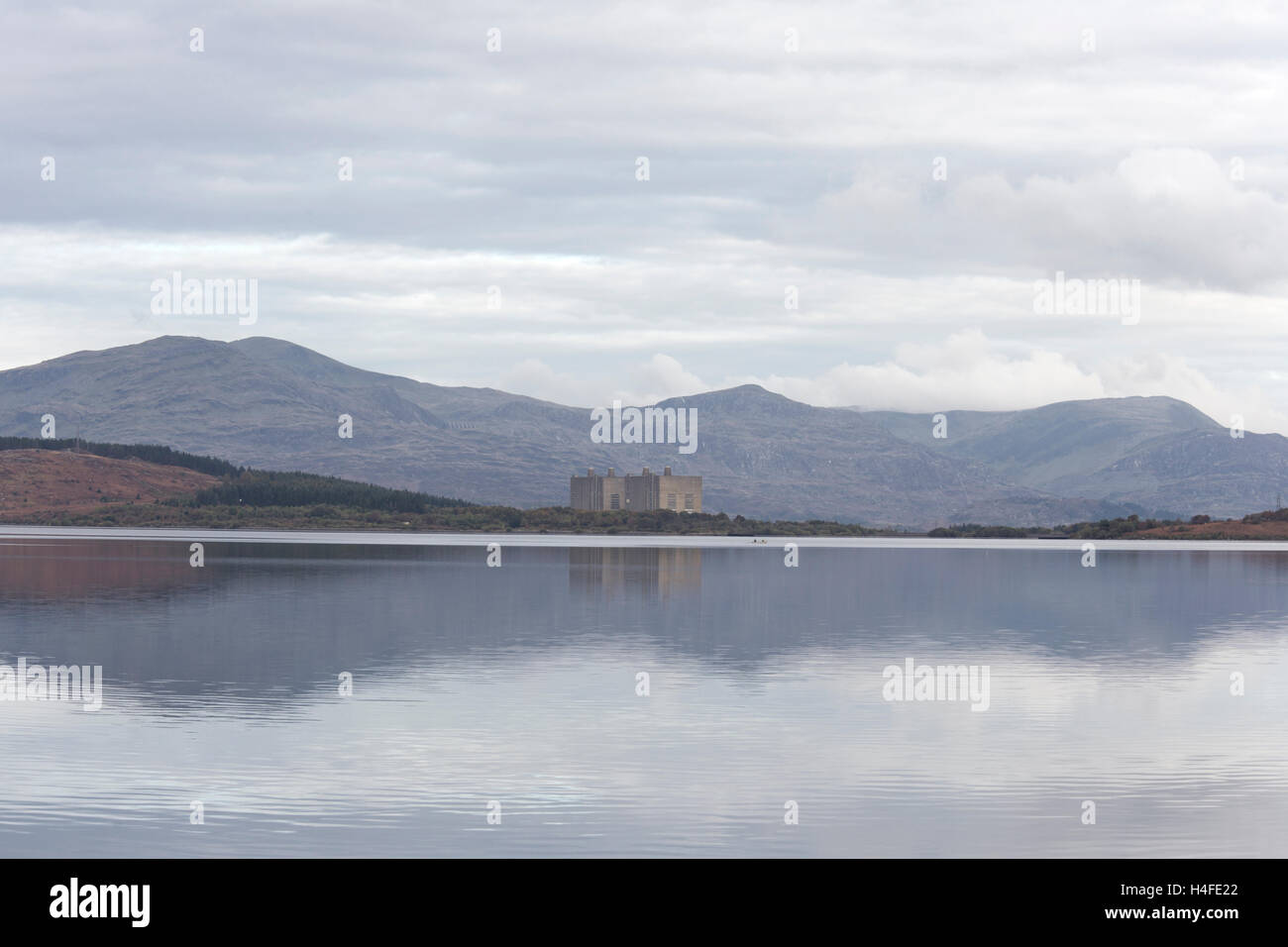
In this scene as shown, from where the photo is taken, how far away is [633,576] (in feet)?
454

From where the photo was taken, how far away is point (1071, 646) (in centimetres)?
7006

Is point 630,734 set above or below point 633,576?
below

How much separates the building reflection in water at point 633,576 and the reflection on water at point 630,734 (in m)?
22.0

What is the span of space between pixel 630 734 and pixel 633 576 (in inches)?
3778

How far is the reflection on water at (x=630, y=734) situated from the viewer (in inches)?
1214

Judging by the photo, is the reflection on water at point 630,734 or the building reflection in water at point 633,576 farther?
the building reflection in water at point 633,576

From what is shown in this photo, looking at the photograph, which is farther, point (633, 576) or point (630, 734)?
point (633, 576)

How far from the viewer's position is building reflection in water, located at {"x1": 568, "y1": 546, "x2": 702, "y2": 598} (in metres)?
113

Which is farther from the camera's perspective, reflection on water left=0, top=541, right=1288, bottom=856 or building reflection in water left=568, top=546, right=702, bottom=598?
building reflection in water left=568, top=546, right=702, bottom=598

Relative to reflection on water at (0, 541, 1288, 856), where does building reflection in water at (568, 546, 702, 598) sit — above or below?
above

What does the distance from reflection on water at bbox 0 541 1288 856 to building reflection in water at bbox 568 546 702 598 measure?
72.3 ft
